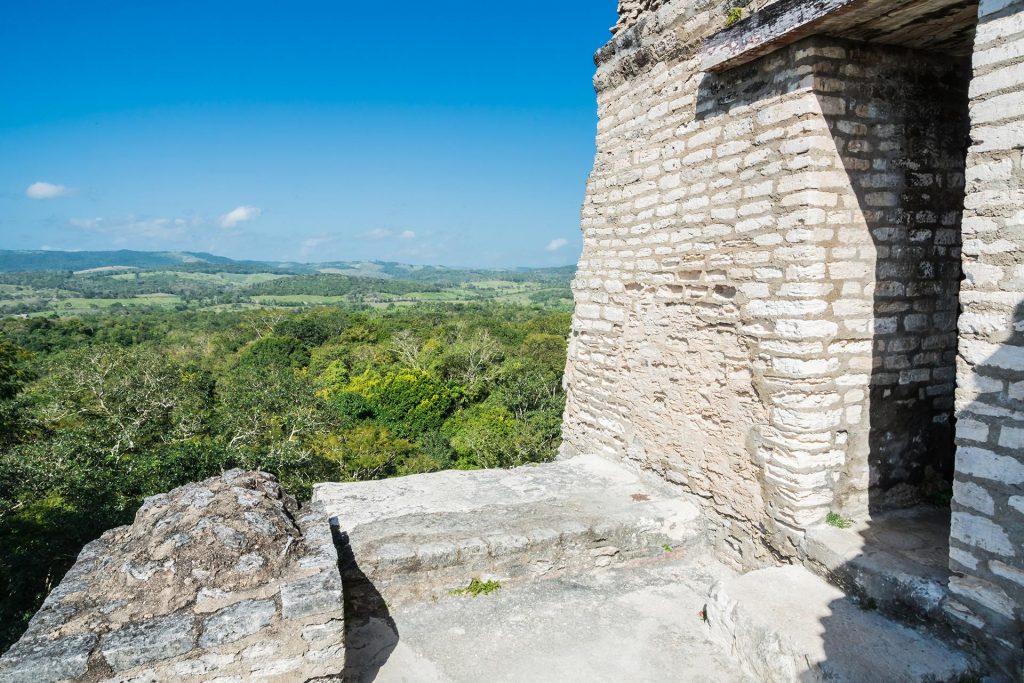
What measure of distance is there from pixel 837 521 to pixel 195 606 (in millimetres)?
3693

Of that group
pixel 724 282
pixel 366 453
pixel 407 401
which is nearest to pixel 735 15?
pixel 724 282

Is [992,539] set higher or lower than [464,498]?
higher

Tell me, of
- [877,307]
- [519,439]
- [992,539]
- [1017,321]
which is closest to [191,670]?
[992,539]

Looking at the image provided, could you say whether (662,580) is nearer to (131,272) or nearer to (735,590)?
(735,590)

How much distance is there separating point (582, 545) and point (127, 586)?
2.71 metres

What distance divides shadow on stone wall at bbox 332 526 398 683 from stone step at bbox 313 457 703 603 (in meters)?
0.01

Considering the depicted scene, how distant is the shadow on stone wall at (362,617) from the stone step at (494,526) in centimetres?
1

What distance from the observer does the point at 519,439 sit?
77.7 ft

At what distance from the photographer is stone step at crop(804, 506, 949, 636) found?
3.30 m

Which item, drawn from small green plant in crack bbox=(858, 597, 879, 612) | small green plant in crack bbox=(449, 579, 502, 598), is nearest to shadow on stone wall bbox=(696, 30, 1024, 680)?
small green plant in crack bbox=(858, 597, 879, 612)

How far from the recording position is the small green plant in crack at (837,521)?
4.05m

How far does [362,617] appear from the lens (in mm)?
3844

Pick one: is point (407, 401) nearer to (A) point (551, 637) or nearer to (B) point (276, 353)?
(B) point (276, 353)

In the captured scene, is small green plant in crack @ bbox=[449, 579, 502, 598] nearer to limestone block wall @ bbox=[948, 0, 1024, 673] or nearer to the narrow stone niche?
the narrow stone niche
